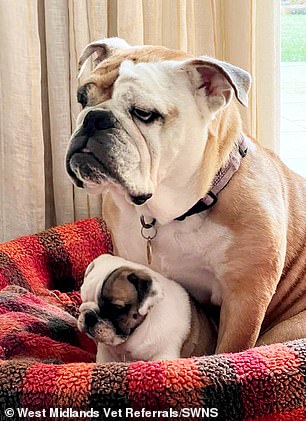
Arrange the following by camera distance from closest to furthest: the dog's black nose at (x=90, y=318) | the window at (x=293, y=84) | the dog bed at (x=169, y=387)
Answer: the dog bed at (x=169, y=387) → the dog's black nose at (x=90, y=318) → the window at (x=293, y=84)

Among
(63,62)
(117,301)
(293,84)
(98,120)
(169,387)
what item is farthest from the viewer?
(293,84)

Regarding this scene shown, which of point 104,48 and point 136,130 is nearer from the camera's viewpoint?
point 136,130

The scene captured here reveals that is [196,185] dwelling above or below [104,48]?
below

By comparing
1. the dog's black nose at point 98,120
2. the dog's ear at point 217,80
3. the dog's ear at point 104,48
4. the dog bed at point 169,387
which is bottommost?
the dog bed at point 169,387

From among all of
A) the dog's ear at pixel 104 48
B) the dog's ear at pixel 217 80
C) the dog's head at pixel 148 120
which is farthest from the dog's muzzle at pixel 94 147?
the dog's ear at pixel 104 48

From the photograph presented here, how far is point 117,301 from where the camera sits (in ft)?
5.54

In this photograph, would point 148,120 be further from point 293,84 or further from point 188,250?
point 293,84

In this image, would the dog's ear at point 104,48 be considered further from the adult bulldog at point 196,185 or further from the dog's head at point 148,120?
the dog's head at point 148,120

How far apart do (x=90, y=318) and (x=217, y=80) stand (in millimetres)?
559

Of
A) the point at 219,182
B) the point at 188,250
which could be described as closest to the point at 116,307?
the point at 188,250

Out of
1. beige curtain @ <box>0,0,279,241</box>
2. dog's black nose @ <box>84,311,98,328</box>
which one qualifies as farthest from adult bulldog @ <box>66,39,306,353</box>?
beige curtain @ <box>0,0,279,241</box>

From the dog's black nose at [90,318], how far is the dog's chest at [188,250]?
0.24 m

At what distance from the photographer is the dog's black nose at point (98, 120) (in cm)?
155

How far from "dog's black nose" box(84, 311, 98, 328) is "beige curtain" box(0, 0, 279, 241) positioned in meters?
0.72
